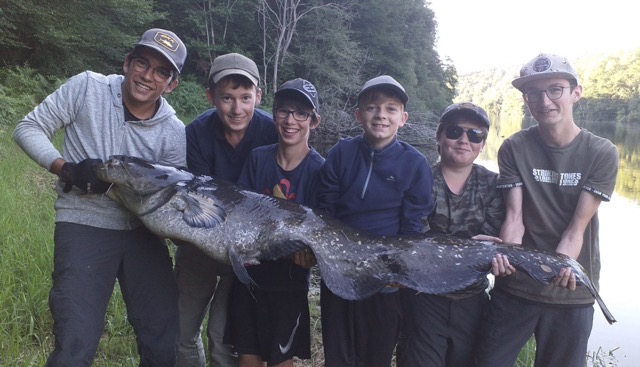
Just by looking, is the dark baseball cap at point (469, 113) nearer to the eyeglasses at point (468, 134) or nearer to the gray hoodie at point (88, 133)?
Answer: the eyeglasses at point (468, 134)

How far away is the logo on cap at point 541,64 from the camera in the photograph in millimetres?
3188

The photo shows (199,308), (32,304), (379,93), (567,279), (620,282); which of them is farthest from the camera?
(620,282)

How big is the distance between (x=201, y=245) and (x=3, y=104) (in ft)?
35.8

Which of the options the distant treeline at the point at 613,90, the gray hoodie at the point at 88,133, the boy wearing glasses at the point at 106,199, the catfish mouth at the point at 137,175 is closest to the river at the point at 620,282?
the boy wearing glasses at the point at 106,199

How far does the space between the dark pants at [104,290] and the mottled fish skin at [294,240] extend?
0.25 meters

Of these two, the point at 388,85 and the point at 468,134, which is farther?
the point at 468,134

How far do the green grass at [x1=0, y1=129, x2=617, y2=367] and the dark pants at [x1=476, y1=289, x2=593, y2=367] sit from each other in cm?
169

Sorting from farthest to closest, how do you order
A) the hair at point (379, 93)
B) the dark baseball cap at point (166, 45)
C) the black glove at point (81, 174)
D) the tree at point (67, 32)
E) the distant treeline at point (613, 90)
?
1. the distant treeline at point (613, 90)
2. the tree at point (67, 32)
3. the hair at point (379, 93)
4. the dark baseball cap at point (166, 45)
5. the black glove at point (81, 174)

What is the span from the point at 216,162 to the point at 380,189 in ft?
4.28

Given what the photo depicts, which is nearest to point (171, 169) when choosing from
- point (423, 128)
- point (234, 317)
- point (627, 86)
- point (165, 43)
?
point (165, 43)

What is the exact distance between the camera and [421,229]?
10.2 feet

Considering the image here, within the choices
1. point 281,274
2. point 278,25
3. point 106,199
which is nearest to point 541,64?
point 281,274

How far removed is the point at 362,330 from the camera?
3004 millimetres

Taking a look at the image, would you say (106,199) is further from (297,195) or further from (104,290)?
(297,195)
